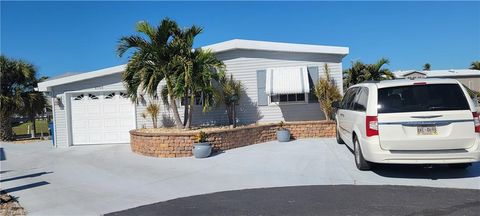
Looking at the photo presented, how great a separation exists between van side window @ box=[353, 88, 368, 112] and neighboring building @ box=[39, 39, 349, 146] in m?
6.39

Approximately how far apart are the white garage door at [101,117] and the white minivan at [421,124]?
1028 cm

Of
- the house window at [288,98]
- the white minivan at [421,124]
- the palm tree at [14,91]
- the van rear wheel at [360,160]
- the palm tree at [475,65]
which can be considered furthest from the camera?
the palm tree at [475,65]

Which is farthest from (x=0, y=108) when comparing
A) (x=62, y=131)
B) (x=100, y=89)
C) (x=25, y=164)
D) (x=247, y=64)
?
(x=247, y=64)

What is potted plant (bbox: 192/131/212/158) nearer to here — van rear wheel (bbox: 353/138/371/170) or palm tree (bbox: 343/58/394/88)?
van rear wheel (bbox: 353/138/371/170)

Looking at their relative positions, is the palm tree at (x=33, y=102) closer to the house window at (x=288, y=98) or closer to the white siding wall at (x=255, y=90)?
the white siding wall at (x=255, y=90)

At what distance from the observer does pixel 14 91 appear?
17391 millimetres

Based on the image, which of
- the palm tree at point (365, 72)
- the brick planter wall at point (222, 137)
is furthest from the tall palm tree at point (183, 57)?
the palm tree at point (365, 72)

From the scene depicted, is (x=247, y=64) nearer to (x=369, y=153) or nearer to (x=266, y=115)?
(x=266, y=115)

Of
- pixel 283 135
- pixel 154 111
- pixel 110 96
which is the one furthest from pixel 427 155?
pixel 110 96

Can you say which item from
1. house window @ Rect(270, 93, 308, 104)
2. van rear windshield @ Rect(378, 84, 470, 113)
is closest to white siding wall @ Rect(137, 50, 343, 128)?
house window @ Rect(270, 93, 308, 104)

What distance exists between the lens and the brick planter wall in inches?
420

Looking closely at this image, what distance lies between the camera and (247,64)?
14375 mm

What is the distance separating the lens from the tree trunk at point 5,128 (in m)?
17.2

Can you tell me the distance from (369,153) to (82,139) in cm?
1178
